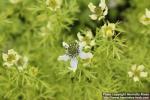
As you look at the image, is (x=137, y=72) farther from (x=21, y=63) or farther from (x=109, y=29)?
(x=21, y=63)

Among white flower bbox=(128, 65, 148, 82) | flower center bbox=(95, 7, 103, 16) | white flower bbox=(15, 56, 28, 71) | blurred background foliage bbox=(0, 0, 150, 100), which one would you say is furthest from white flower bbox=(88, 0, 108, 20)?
white flower bbox=(15, 56, 28, 71)

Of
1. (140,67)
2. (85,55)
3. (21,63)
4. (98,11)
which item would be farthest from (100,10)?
(21,63)

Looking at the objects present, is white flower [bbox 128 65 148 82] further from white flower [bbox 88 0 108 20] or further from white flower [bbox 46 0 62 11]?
white flower [bbox 46 0 62 11]

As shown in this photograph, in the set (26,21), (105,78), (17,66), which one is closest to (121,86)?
(105,78)

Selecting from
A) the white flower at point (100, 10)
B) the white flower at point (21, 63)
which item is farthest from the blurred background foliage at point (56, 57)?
the white flower at point (100, 10)

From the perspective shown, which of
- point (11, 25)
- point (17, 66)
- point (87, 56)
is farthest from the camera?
point (11, 25)

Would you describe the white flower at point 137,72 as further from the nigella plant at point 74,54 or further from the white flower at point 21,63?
the white flower at point 21,63

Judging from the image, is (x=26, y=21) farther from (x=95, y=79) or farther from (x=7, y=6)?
(x=95, y=79)

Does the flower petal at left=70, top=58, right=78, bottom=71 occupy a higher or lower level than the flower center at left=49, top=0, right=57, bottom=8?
lower
